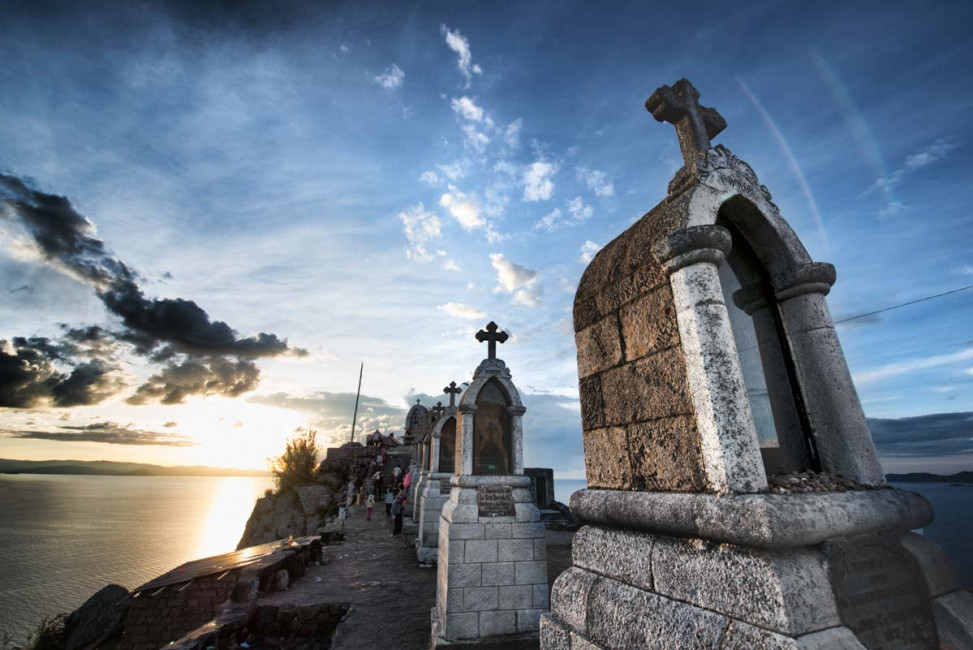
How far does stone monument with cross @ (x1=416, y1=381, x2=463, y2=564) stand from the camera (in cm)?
1011

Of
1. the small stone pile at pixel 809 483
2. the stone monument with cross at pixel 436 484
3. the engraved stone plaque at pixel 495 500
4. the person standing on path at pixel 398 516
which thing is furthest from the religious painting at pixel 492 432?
the person standing on path at pixel 398 516

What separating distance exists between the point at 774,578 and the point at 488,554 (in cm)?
463

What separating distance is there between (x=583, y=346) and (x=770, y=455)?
1.26 metres

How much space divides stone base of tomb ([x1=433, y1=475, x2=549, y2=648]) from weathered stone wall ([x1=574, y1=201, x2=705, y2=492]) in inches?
138

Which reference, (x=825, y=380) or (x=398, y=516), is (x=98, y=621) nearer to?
(x=398, y=516)

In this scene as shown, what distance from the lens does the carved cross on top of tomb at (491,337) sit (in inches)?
271

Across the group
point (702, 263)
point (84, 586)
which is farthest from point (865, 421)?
point (84, 586)

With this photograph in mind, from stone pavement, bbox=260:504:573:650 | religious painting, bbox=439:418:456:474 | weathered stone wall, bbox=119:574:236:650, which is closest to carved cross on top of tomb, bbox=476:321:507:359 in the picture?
stone pavement, bbox=260:504:573:650

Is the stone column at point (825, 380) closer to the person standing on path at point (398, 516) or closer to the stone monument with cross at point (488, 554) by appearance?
the stone monument with cross at point (488, 554)

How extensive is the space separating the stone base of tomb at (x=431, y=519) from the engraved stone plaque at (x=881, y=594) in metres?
9.05

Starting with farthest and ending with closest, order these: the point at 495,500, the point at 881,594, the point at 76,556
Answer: the point at 76,556, the point at 495,500, the point at 881,594

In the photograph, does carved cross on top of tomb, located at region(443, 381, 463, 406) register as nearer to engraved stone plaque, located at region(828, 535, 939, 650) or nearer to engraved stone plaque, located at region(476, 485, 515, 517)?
engraved stone plaque, located at region(476, 485, 515, 517)

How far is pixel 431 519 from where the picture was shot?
1025cm

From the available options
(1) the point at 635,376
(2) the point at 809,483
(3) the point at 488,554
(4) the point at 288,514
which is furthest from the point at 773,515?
(4) the point at 288,514
